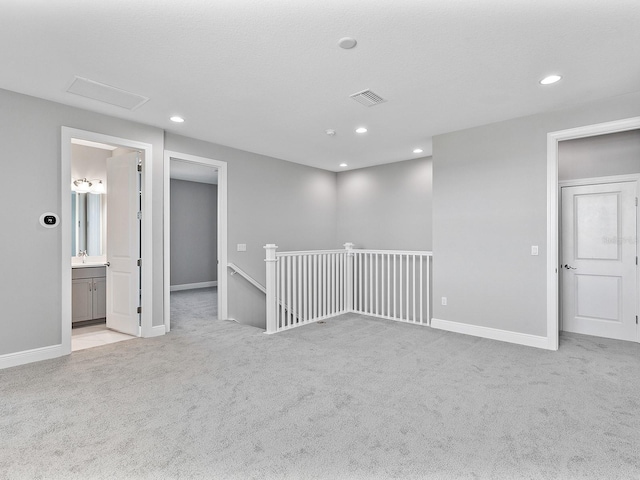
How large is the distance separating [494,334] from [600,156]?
103 inches

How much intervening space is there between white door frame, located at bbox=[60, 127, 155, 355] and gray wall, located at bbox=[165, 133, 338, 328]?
1.91 ft

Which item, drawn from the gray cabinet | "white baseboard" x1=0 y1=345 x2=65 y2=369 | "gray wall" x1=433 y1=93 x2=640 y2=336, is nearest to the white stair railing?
"gray wall" x1=433 y1=93 x2=640 y2=336

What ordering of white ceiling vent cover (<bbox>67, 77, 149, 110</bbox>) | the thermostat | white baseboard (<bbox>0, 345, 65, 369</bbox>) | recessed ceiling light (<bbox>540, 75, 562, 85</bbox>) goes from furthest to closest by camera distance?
the thermostat → white baseboard (<bbox>0, 345, 65, 369</bbox>) → white ceiling vent cover (<bbox>67, 77, 149, 110</bbox>) → recessed ceiling light (<bbox>540, 75, 562, 85</bbox>)

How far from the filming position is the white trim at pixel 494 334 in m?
3.81

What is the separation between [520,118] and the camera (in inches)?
155

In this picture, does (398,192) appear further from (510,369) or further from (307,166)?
(510,369)

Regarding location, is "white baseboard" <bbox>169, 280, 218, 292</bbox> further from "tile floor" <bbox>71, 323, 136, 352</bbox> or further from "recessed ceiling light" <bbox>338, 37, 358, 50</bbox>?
"recessed ceiling light" <bbox>338, 37, 358, 50</bbox>

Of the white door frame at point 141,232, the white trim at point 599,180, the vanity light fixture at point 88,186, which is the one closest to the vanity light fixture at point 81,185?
the vanity light fixture at point 88,186

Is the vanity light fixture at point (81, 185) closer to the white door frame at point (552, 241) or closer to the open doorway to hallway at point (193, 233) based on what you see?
the open doorway to hallway at point (193, 233)

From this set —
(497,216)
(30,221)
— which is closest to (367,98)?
(497,216)

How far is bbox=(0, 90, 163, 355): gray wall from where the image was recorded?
10.6 feet

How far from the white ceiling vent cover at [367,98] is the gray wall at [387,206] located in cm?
273

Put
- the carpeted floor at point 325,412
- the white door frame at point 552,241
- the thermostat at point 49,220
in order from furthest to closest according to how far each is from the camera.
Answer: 1. the white door frame at point 552,241
2. the thermostat at point 49,220
3. the carpeted floor at point 325,412

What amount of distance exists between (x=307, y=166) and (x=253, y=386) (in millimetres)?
4671
